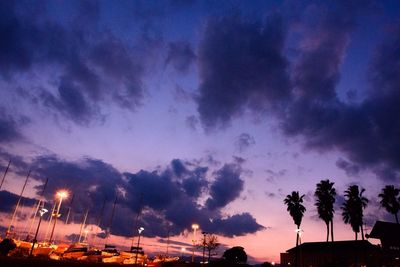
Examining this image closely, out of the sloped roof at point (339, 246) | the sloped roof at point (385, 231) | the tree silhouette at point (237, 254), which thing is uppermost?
the sloped roof at point (385, 231)

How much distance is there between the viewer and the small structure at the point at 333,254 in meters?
66.4

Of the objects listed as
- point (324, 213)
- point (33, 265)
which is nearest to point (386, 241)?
point (324, 213)

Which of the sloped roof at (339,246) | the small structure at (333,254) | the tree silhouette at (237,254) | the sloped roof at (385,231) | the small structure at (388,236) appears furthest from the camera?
the tree silhouette at (237,254)

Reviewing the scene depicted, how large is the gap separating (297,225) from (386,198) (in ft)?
62.5

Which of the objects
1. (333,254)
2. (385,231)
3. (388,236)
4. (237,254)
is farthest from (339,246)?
(237,254)

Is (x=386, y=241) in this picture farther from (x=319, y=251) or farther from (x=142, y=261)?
(x=142, y=261)

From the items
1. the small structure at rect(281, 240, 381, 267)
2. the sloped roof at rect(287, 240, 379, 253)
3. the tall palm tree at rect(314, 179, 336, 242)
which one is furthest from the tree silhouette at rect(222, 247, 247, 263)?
the tall palm tree at rect(314, 179, 336, 242)

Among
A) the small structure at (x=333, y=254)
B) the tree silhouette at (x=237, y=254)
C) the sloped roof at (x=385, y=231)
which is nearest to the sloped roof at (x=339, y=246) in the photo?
the small structure at (x=333, y=254)

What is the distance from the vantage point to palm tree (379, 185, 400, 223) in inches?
2581

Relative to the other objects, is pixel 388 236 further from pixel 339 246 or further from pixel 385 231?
pixel 339 246

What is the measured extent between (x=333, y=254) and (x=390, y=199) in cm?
1634

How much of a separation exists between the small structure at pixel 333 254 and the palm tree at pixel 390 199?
348 inches

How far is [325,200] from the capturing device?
6912cm

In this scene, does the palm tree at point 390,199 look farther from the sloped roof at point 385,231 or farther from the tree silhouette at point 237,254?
the tree silhouette at point 237,254
